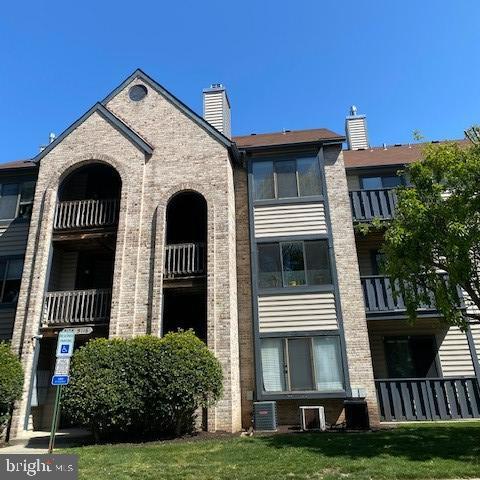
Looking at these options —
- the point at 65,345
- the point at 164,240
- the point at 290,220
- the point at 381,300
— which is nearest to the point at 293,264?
the point at 290,220

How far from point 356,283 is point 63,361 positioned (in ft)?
32.2

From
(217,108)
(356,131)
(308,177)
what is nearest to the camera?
(308,177)

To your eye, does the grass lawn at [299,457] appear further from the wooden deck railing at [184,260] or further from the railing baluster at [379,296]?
the wooden deck railing at [184,260]

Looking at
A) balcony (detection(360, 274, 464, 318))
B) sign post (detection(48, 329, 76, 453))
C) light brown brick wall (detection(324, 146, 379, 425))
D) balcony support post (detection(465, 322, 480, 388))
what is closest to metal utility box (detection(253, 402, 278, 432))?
light brown brick wall (detection(324, 146, 379, 425))

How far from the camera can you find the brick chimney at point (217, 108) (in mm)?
20523

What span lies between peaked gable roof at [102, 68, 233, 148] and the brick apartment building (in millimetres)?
55

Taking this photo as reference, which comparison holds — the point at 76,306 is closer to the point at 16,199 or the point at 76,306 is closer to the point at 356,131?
the point at 16,199

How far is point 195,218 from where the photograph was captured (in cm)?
1773

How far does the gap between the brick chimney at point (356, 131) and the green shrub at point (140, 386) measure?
15.1m

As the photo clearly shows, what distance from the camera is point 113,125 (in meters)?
17.2

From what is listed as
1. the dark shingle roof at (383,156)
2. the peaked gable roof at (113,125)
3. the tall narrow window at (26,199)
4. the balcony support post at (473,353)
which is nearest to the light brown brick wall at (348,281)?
the dark shingle roof at (383,156)

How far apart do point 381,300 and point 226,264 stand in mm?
5543

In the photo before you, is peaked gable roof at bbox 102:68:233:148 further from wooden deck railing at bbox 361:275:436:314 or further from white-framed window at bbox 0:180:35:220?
wooden deck railing at bbox 361:275:436:314

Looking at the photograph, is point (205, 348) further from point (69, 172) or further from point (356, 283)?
point (69, 172)
